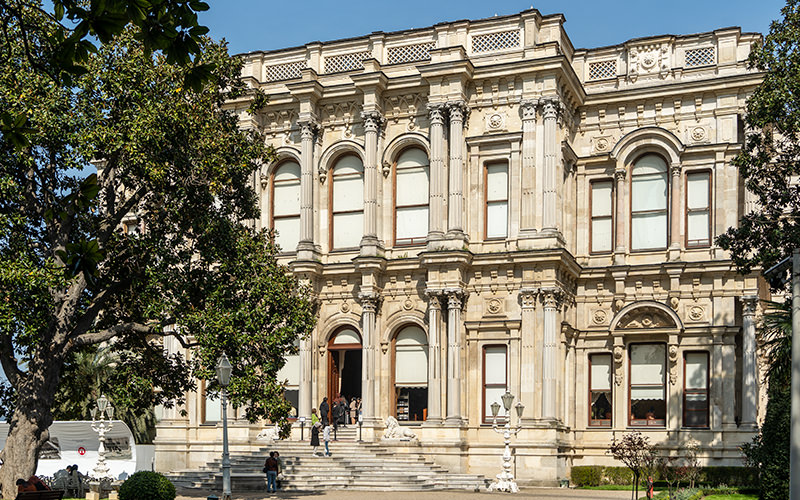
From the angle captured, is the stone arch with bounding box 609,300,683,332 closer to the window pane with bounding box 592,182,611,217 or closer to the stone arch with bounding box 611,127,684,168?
the window pane with bounding box 592,182,611,217

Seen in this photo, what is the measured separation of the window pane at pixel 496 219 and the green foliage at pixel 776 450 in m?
12.6

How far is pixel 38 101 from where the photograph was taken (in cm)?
2059

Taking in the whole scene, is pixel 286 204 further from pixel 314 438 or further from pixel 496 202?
pixel 314 438

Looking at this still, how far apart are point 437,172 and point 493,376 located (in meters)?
6.95

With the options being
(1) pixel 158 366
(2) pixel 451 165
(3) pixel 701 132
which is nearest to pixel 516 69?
(2) pixel 451 165

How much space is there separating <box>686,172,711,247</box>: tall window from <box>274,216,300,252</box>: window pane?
13419 mm

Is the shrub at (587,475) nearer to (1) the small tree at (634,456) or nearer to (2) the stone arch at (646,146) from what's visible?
(1) the small tree at (634,456)

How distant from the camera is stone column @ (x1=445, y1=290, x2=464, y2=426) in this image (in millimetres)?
32875

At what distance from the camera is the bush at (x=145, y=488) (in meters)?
21.2

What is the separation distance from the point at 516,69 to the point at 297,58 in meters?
8.25

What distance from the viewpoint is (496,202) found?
1352 inches

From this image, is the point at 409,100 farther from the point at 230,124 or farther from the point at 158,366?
the point at 158,366

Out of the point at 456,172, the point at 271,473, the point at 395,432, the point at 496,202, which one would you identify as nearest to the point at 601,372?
the point at 496,202

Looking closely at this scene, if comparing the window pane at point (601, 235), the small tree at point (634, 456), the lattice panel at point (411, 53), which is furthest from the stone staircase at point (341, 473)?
the lattice panel at point (411, 53)
